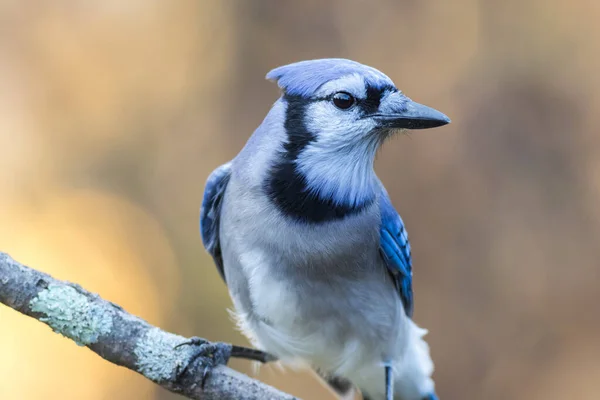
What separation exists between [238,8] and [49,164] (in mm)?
1699

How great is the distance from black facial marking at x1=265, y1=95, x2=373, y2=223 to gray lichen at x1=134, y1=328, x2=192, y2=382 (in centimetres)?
60

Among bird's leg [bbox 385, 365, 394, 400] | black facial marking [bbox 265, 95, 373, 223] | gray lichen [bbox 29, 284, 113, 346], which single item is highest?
black facial marking [bbox 265, 95, 373, 223]

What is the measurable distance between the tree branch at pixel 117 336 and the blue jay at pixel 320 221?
342 mm

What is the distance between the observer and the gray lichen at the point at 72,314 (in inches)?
93.5

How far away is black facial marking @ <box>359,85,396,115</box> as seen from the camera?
2607 millimetres

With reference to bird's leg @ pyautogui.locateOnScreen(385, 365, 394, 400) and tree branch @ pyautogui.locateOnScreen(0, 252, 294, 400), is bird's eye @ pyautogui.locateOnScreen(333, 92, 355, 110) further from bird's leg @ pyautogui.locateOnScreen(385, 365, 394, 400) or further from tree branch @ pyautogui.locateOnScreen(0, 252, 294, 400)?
bird's leg @ pyautogui.locateOnScreen(385, 365, 394, 400)

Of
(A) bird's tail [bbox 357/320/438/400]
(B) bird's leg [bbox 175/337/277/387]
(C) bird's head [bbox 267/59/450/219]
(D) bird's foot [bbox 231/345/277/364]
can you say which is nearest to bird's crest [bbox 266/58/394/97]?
(C) bird's head [bbox 267/59/450/219]

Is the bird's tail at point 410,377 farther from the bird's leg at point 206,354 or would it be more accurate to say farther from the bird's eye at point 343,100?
the bird's eye at point 343,100

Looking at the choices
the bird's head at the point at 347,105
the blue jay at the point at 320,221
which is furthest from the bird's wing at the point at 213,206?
the bird's head at the point at 347,105

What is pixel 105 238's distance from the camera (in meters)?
5.36

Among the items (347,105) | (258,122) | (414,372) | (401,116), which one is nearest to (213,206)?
(347,105)

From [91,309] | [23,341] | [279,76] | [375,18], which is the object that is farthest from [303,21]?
[91,309]

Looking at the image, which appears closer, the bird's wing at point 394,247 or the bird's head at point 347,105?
the bird's head at point 347,105

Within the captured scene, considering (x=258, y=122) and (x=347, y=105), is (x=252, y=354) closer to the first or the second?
(x=347, y=105)
